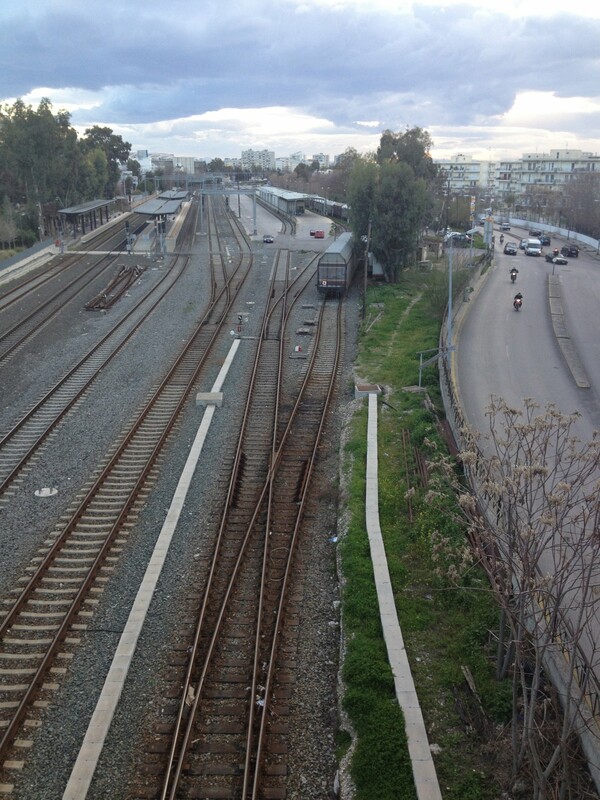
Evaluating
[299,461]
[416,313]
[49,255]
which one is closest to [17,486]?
[299,461]

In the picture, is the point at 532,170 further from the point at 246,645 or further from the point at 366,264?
the point at 246,645

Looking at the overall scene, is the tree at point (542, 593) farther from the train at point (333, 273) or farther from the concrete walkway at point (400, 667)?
the train at point (333, 273)

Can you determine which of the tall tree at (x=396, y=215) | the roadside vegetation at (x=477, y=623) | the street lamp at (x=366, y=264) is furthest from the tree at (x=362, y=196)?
Answer: the roadside vegetation at (x=477, y=623)

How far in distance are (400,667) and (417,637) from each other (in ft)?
2.69

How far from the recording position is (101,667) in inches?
349

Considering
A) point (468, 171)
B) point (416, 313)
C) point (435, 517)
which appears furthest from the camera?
point (468, 171)

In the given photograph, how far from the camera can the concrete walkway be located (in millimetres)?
7215

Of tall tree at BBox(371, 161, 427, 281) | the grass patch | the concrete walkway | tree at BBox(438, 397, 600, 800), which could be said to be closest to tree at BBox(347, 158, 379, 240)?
tall tree at BBox(371, 161, 427, 281)

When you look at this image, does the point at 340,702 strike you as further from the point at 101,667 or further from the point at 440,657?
the point at 101,667

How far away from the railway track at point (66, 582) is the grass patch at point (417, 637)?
3760 mm

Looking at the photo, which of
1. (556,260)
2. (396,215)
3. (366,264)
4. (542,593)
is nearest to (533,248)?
(556,260)

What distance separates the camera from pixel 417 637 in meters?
9.52

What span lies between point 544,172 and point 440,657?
528ft

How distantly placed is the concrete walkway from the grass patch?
0.09 meters
